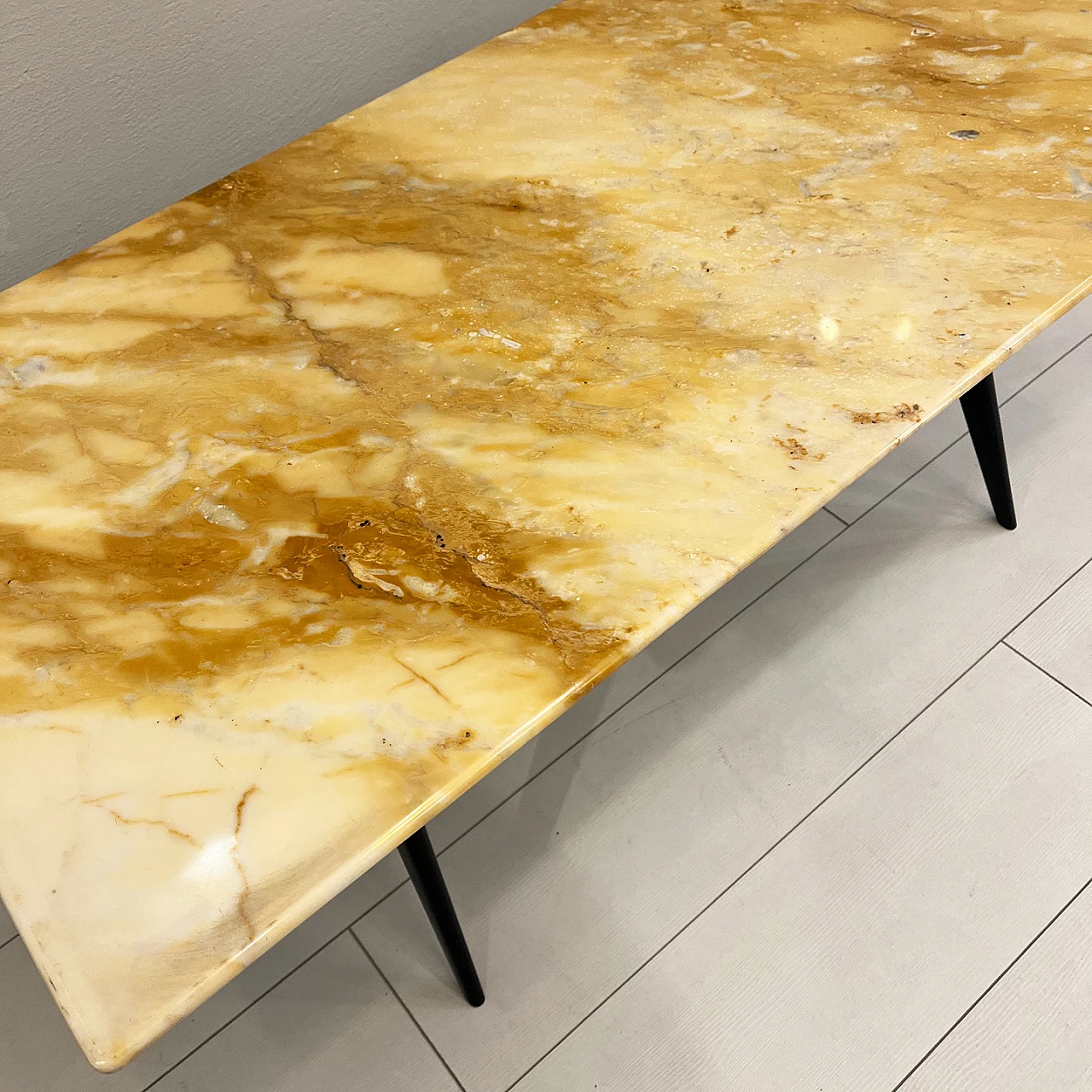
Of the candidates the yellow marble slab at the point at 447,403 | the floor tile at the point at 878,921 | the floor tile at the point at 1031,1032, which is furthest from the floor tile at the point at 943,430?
the floor tile at the point at 1031,1032

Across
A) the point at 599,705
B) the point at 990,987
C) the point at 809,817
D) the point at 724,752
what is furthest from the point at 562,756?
the point at 990,987

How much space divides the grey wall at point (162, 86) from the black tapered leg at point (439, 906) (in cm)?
103

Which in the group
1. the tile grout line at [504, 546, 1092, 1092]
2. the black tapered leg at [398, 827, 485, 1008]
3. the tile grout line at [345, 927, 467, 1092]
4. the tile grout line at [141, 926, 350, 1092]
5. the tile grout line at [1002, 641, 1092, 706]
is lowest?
the tile grout line at [1002, 641, 1092, 706]

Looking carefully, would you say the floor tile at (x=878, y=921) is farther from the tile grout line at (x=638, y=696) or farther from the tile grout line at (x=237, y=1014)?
the tile grout line at (x=237, y=1014)

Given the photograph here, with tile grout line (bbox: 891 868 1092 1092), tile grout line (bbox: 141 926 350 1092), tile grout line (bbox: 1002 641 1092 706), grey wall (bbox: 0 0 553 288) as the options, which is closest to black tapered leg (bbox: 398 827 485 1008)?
tile grout line (bbox: 141 926 350 1092)

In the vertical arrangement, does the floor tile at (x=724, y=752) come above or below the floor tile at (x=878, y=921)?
above

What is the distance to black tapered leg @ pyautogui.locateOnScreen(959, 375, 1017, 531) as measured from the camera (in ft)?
4.06

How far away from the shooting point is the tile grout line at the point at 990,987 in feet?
3.35

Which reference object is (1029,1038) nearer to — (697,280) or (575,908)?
(575,908)

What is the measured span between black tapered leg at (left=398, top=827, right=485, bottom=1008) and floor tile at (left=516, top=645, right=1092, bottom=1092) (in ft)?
0.41

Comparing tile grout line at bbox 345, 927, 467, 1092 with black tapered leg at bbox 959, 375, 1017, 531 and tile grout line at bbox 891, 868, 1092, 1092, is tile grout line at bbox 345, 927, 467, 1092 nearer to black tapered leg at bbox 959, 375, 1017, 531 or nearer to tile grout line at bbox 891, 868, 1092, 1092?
tile grout line at bbox 891, 868, 1092, 1092

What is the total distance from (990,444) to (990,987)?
2.24ft

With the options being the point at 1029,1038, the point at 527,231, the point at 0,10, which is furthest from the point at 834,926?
the point at 0,10

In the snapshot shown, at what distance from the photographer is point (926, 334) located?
0.84 metres
